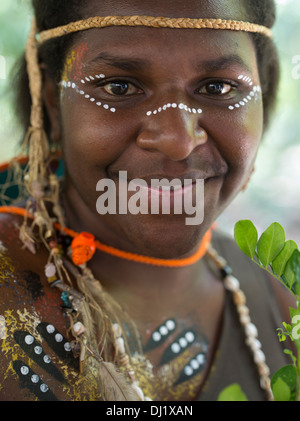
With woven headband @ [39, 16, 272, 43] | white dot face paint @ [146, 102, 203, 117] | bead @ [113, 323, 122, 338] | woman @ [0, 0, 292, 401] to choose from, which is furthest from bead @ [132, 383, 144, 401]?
woven headband @ [39, 16, 272, 43]

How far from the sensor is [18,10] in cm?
187

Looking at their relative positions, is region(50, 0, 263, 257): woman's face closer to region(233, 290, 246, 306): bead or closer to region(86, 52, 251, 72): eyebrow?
region(86, 52, 251, 72): eyebrow

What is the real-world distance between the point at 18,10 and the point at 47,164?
703 millimetres

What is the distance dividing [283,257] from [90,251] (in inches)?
26.3

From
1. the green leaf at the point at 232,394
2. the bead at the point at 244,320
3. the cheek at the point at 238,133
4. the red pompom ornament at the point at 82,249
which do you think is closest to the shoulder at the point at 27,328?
the red pompom ornament at the point at 82,249

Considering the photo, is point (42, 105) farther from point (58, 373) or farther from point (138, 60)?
point (58, 373)

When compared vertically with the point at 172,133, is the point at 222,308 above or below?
below

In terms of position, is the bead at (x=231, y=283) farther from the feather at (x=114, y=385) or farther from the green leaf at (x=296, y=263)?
the green leaf at (x=296, y=263)

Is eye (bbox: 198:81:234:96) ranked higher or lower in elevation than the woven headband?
lower

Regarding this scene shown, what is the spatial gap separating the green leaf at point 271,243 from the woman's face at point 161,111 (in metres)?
0.37

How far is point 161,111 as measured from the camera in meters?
1.24

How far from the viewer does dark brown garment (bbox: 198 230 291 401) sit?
5.06 ft
